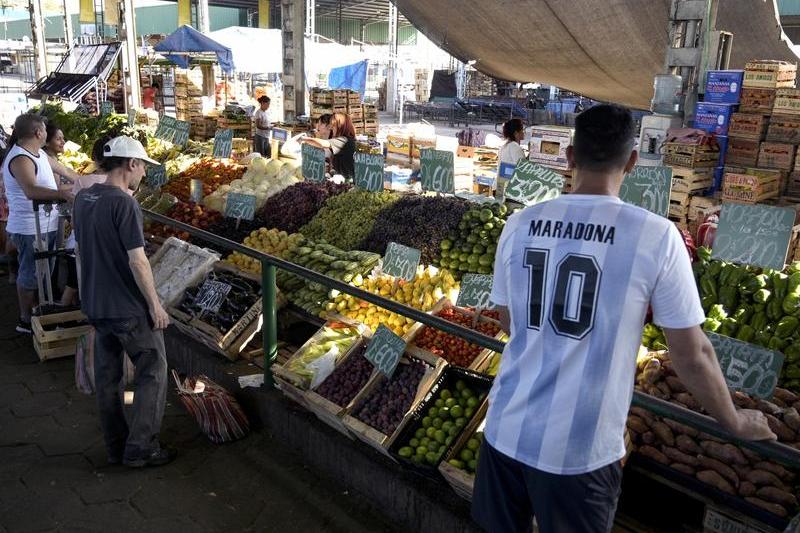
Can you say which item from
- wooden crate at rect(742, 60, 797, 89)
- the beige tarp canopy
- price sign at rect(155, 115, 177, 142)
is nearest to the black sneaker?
price sign at rect(155, 115, 177, 142)

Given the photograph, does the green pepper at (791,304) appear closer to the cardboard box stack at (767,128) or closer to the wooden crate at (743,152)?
the cardboard box stack at (767,128)

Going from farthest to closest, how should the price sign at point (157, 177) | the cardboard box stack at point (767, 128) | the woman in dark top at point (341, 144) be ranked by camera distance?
the woman in dark top at point (341, 144)
the cardboard box stack at point (767, 128)
the price sign at point (157, 177)

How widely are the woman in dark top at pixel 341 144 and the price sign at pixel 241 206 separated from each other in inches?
117

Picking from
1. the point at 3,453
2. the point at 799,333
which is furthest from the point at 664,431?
the point at 3,453

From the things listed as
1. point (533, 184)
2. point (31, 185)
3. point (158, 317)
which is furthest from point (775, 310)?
point (31, 185)

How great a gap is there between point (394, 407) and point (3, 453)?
236 centimetres

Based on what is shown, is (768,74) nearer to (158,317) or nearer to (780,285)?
(780,285)

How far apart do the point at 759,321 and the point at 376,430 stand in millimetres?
2012

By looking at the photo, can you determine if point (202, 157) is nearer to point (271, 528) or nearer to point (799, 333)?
point (271, 528)

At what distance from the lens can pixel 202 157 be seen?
782 centimetres

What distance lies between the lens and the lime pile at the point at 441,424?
3025 millimetres

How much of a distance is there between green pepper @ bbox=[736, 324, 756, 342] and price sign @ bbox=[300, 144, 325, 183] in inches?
137

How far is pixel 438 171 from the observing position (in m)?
4.61

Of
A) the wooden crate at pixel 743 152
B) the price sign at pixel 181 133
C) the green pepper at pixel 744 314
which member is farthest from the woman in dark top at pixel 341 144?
the green pepper at pixel 744 314
